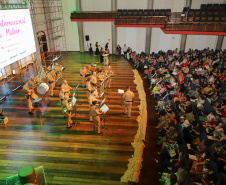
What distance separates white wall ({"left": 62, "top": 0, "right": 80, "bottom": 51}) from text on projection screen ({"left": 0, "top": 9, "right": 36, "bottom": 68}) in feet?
25.2

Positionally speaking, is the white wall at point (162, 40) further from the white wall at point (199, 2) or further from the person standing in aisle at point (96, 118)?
the person standing in aisle at point (96, 118)

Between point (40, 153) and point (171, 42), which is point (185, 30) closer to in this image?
point (171, 42)

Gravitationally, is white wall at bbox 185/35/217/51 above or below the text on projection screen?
below

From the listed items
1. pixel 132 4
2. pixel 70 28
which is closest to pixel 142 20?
pixel 132 4

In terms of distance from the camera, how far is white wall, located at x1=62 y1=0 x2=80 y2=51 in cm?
1681

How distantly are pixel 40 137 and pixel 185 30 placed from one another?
39.0 ft

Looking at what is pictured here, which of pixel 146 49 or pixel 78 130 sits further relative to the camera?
pixel 146 49

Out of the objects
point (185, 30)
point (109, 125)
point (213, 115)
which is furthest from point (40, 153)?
point (185, 30)

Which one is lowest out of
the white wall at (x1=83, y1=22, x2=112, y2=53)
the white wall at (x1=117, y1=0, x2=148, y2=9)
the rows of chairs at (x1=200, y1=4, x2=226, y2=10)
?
the white wall at (x1=83, y1=22, x2=112, y2=53)

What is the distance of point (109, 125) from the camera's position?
718 cm

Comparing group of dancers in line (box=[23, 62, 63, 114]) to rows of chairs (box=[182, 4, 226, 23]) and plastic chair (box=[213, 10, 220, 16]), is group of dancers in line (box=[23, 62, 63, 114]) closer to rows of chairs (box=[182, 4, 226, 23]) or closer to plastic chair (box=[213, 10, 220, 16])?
rows of chairs (box=[182, 4, 226, 23])

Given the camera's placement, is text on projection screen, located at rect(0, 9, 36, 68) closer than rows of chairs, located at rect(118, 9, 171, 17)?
Yes

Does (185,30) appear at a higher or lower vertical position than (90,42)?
higher

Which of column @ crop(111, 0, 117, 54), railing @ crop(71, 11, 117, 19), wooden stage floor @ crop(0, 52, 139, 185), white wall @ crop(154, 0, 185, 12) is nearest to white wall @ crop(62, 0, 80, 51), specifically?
railing @ crop(71, 11, 117, 19)
